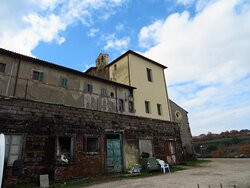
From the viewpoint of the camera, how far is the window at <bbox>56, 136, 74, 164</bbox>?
10463 millimetres

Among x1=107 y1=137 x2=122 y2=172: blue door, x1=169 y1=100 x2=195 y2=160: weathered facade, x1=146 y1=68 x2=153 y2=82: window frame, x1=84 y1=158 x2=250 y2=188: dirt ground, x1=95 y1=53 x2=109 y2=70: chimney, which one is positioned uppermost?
x1=95 y1=53 x2=109 y2=70: chimney

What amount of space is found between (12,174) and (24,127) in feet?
7.25

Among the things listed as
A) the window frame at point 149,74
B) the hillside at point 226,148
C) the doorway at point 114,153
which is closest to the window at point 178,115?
the window frame at point 149,74

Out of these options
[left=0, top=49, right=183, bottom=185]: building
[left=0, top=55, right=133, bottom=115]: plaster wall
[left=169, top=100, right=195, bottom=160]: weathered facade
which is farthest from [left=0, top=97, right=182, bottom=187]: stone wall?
Result: [left=169, top=100, right=195, bottom=160]: weathered facade

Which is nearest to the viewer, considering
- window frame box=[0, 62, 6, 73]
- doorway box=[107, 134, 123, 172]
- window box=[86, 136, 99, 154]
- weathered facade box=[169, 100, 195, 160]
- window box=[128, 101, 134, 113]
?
window frame box=[0, 62, 6, 73]

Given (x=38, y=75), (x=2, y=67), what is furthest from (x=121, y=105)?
(x=2, y=67)

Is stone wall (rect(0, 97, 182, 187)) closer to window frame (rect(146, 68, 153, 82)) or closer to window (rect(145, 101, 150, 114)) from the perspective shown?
window (rect(145, 101, 150, 114))

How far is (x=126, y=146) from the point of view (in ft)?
45.4

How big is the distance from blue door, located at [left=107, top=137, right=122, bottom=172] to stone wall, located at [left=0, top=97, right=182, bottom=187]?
371 mm

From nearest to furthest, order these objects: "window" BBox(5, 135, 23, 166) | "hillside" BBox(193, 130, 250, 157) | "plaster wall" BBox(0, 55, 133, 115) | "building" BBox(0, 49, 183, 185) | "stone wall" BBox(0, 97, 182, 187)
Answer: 1. "window" BBox(5, 135, 23, 166)
2. "stone wall" BBox(0, 97, 182, 187)
3. "building" BBox(0, 49, 183, 185)
4. "plaster wall" BBox(0, 55, 133, 115)
5. "hillside" BBox(193, 130, 250, 157)

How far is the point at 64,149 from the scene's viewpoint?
11055 mm

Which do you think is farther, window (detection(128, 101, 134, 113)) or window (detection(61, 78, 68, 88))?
window (detection(128, 101, 134, 113))

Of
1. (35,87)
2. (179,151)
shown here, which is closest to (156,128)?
(179,151)

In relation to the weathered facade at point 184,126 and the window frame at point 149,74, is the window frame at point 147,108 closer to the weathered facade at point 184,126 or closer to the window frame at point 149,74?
the window frame at point 149,74
